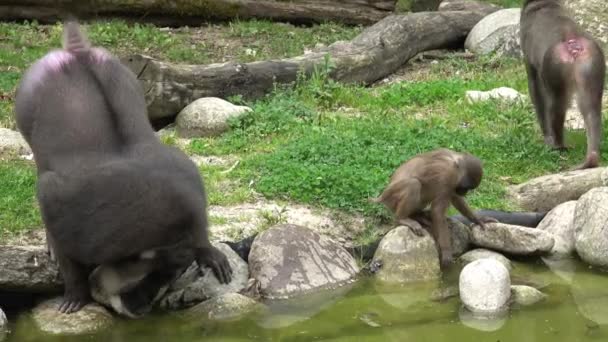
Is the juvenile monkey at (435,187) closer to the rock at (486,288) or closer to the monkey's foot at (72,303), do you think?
the rock at (486,288)

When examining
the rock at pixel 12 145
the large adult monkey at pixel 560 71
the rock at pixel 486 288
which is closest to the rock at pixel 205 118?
the rock at pixel 12 145

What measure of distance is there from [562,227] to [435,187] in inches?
45.9

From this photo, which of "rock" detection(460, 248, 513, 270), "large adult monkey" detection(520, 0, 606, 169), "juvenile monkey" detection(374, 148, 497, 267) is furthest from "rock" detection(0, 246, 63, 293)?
"large adult monkey" detection(520, 0, 606, 169)

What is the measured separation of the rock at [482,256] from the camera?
808 cm

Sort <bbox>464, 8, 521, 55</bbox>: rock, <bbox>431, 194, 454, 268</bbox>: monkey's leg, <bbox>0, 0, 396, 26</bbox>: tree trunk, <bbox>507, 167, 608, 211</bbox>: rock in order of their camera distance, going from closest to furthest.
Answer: <bbox>431, 194, 454, 268</bbox>: monkey's leg
<bbox>507, 167, 608, 211</bbox>: rock
<bbox>464, 8, 521, 55</bbox>: rock
<bbox>0, 0, 396, 26</bbox>: tree trunk

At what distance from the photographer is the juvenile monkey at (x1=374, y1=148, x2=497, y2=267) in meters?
7.97

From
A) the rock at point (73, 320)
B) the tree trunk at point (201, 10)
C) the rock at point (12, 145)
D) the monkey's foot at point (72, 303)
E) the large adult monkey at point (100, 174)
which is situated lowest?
the rock at point (73, 320)

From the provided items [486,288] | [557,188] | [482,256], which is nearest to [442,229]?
[482,256]

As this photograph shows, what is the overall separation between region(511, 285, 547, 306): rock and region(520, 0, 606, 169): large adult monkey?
2.37 meters

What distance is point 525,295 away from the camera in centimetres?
738

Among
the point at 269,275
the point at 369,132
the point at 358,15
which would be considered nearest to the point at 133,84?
the point at 269,275

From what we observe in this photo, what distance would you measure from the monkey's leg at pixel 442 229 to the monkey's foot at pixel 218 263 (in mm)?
1626

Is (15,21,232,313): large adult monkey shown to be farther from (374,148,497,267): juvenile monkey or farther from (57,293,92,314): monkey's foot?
(374,148,497,267): juvenile monkey

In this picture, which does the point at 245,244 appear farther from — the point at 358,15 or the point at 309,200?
the point at 358,15
